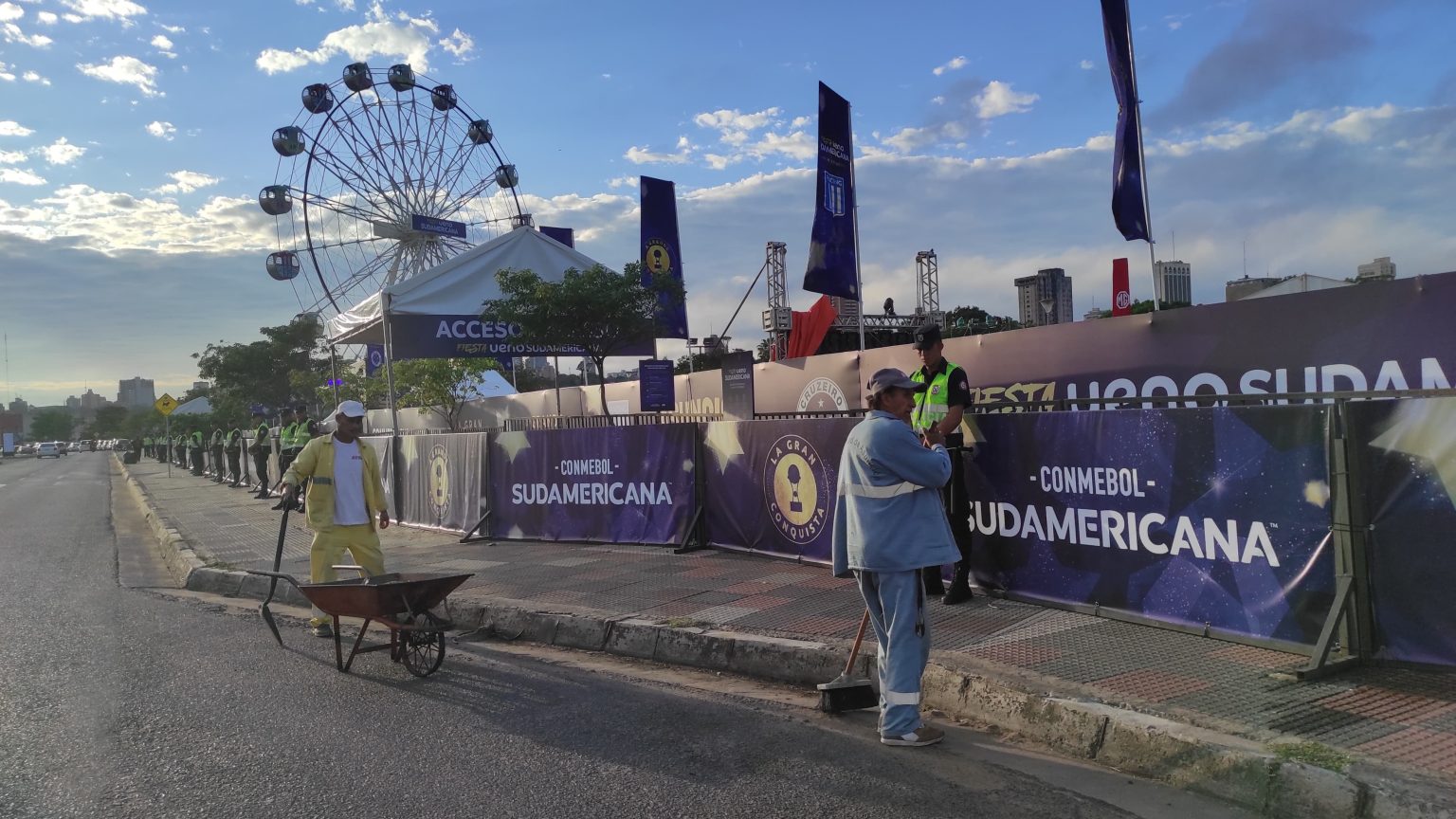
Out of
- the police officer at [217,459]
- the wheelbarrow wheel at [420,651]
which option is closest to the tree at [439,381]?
the police officer at [217,459]

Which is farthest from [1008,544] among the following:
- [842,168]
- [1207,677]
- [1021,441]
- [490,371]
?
[490,371]

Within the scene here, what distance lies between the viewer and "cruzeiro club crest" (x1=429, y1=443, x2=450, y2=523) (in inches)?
511

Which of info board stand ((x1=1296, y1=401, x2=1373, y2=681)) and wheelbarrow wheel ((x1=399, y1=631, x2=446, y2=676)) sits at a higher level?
info board stand ((x1=1296, y1=401, x2=1373, y2=681))

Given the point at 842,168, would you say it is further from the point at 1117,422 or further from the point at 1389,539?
the point at 1389,539

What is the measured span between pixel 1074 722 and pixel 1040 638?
1.34m

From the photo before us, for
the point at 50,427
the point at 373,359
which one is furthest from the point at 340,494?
the point at 50,427

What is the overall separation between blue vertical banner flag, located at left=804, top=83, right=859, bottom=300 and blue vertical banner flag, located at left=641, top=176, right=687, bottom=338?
3.29m

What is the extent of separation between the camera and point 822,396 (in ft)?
45.2

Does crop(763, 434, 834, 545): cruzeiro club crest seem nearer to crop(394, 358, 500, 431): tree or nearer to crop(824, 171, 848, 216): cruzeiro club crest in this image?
crop(824, 171, 848, 216): cruzeiro club crest

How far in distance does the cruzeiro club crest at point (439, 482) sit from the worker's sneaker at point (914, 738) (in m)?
9.93

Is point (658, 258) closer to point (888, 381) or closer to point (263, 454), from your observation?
point (888, 381)

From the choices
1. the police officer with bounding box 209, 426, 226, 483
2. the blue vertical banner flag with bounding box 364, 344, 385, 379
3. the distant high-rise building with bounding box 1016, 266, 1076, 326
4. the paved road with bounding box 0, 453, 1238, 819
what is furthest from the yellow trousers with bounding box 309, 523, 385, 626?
the distant high-rise building with bounding box 1016, 266, 1076, 326

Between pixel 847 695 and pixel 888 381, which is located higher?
pixel 888 381

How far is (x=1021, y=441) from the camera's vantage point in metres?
6.38
